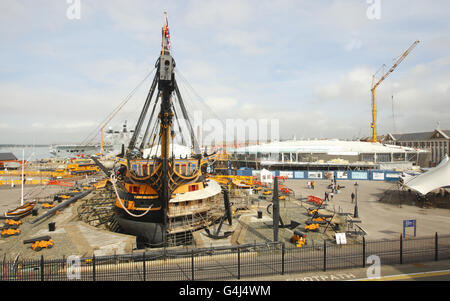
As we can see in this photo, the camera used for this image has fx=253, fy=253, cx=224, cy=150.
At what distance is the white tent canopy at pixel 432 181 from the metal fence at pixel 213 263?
13855 millimetres

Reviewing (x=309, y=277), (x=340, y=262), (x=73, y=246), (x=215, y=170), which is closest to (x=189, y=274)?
(x=309, y=277)

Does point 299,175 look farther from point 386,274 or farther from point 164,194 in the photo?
point 386,274

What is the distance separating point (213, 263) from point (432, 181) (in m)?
27.2

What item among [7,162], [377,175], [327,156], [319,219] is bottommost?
[377,175]

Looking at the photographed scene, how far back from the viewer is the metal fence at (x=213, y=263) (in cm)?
1148

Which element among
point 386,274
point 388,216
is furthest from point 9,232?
point 388,216

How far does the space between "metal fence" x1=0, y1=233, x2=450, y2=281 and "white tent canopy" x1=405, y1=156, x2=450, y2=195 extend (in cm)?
1386

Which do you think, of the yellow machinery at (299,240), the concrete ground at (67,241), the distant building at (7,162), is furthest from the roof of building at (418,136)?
the distant building at (7,162)

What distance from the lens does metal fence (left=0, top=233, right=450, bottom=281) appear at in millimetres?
11477

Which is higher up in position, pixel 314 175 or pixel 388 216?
pixel 314 175

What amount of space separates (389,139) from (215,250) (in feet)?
449

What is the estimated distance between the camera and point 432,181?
2742 cm

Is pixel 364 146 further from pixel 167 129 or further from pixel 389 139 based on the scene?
pixel 167 129

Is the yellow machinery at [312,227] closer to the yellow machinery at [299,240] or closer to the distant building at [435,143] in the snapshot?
the yellow machinery at [299,240]
